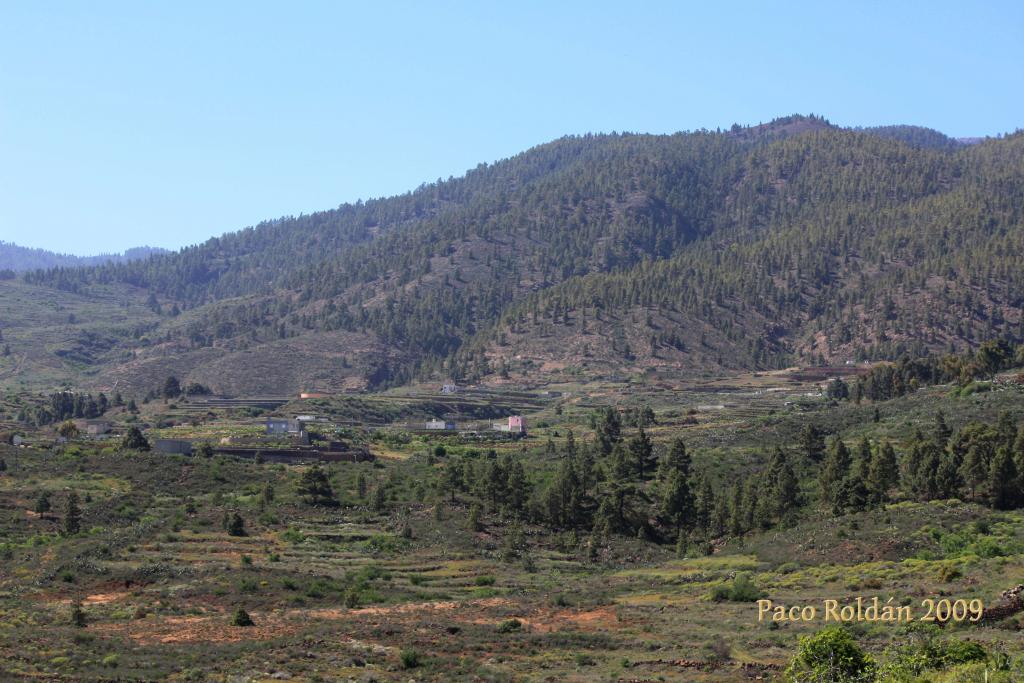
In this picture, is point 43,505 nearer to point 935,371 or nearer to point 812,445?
point 812,445

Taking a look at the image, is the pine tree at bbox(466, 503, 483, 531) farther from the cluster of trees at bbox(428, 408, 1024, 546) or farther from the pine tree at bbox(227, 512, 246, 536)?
the pine tree at bbox(227, 512, 246, 536)

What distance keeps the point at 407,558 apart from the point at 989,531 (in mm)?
32320

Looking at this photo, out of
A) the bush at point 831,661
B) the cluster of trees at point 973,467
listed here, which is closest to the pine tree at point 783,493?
the cluster of trees at point 973,467

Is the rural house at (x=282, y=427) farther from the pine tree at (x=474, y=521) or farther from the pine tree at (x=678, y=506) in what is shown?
the pine tree at (x=678, y=506)

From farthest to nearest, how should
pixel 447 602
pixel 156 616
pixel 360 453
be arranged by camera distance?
pixel 360 453 → pixel 447 602 → pixel 156 616

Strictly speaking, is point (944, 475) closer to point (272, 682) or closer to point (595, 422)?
point (272, 682)

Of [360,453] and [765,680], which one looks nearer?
[765,680]

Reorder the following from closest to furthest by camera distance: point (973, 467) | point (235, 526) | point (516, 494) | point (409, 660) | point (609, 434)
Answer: point (409, 660) < point (973, 467) < point (235, 526) < point (516, 494) < point (609, 434)

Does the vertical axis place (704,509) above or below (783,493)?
below

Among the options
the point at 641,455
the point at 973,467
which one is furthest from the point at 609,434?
the point at 973,467

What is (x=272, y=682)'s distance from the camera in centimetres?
4459

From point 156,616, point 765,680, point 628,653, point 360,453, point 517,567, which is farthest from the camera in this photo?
point 360,453

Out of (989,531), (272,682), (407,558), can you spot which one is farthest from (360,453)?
(272,682)

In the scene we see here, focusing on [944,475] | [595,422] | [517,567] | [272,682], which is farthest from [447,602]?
[595,422]
